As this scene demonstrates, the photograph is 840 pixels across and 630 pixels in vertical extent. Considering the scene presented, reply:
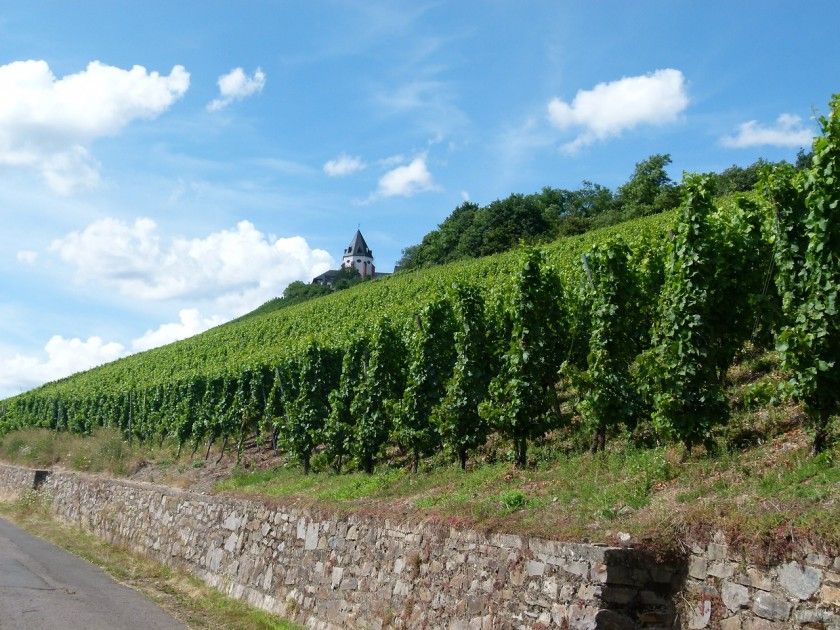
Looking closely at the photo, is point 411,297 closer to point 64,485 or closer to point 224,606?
point 64,485

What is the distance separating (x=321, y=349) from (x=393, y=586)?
14.2 metres

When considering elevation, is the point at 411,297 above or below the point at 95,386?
above

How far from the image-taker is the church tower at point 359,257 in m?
169

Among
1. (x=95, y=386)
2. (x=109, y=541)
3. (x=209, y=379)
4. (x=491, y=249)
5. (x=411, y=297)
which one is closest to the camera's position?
(x=109, y=541)

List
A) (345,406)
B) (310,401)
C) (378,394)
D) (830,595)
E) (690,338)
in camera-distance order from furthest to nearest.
Answer: (310,401) < (345,406) < (378,394) < (690,338) < (830,595)

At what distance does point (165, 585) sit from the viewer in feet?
52.6

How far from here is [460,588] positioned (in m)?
9.24

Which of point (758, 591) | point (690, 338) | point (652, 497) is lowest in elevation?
point (758, 591)

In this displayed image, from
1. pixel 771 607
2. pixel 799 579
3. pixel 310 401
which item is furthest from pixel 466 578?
pixel 310 401

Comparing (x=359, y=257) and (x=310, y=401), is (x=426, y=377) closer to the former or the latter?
(x=310, y=401)

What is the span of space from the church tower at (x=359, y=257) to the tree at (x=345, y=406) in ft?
475

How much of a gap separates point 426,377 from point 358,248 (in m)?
154

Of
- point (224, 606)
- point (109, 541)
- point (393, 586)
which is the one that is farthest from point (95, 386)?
point (393, 586)

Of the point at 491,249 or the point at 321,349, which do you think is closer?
the point at 321,349
